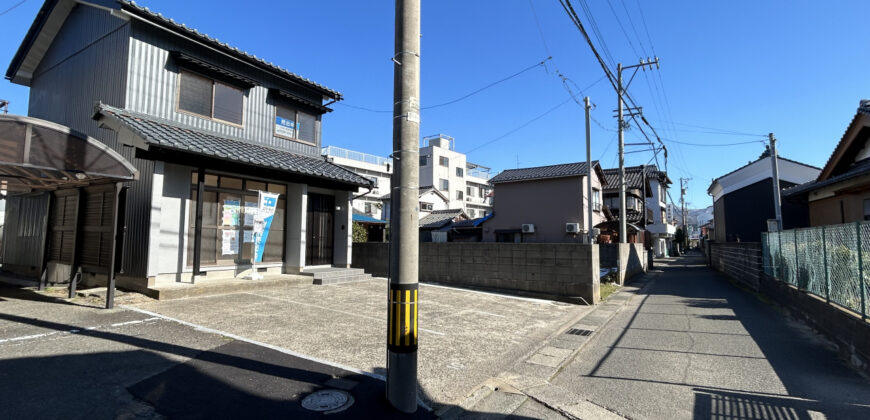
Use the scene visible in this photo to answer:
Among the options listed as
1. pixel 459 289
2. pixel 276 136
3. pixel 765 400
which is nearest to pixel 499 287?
pixel 459 289

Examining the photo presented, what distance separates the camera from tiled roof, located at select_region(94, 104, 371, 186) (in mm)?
7828

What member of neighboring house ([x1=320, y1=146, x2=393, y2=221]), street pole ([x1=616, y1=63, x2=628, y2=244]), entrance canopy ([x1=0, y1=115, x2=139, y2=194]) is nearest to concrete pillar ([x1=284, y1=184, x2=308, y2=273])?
entrance canopy ([x1=0, y1=115, x2=139, y2=194])

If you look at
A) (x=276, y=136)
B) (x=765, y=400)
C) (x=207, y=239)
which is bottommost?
(x=765, y=400)

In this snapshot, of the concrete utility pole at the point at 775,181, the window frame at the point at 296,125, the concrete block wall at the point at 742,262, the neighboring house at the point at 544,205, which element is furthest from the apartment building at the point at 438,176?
the concrete utility pole at the point at 775,181

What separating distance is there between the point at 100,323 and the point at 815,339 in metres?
11.2

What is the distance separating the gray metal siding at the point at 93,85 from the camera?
27.8 ft

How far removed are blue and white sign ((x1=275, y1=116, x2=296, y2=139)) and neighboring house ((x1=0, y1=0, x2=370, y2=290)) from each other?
0.13ft

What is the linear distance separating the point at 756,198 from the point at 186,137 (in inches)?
1063

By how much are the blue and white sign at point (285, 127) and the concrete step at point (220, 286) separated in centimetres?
453

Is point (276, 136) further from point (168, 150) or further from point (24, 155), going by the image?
point (24, 155)

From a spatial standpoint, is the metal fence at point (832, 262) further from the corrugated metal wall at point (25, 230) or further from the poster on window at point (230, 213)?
the corrugated metal wall at point (25, 230)

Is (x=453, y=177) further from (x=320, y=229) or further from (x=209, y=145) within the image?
(x=209, y=145)

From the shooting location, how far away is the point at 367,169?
37.4 meters

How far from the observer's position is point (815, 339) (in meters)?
6.21
